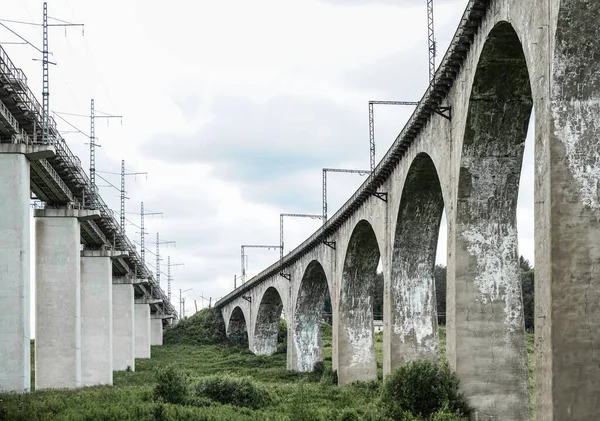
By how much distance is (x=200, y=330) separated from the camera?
10481 cm

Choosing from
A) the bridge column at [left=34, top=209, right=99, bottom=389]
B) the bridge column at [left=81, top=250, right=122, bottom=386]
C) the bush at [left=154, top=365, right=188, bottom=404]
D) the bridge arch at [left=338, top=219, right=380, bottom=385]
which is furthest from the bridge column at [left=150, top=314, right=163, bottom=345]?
the bush at [left=154, top=365, right=188, bottom=404]

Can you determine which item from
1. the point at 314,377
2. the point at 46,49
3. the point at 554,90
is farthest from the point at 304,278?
the point at 554,90

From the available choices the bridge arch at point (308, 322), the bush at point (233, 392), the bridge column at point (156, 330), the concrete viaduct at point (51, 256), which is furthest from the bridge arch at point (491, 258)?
the bridge column at point (156, 330)

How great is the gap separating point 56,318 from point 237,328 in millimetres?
61460

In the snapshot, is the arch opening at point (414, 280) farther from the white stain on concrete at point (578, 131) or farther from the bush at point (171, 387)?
the white stain on concrete at point (578, 131)

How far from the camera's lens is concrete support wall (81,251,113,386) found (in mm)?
48938

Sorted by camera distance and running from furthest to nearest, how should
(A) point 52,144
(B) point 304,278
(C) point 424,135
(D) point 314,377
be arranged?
1. (B) point 304,278
2. (D) point 314,377
3. (A) point 52,144
4. (C) point 424,135

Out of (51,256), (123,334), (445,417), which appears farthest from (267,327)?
(445,417)

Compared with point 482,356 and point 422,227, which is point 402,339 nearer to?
→ point 422,227

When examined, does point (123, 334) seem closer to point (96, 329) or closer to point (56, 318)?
point (96, 329)

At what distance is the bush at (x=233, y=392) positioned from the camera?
113 ft

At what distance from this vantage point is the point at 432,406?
2733cm

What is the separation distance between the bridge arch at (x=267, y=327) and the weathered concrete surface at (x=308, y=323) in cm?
1816

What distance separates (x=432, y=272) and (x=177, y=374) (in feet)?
36.3
